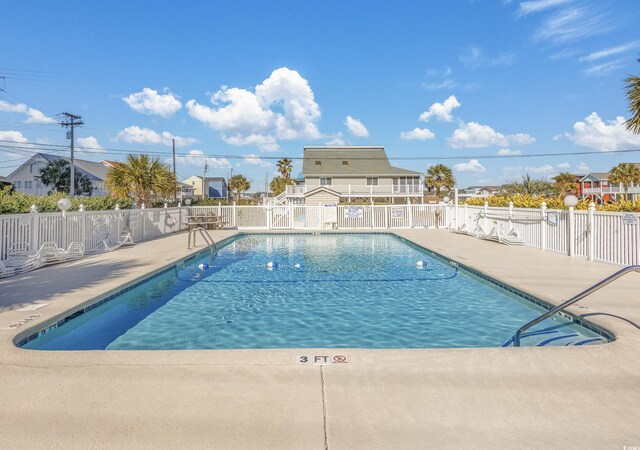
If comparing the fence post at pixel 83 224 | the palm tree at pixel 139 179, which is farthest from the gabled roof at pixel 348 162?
the fence post at pixel 83 224

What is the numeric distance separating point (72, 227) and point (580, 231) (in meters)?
13.8

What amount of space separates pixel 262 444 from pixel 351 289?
5.62 m

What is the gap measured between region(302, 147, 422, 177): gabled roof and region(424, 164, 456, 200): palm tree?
910cm

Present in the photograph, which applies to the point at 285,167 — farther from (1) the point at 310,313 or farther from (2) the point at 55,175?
(1) the point at 310,313

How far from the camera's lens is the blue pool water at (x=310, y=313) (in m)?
4.93

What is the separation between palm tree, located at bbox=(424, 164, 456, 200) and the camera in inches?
2016

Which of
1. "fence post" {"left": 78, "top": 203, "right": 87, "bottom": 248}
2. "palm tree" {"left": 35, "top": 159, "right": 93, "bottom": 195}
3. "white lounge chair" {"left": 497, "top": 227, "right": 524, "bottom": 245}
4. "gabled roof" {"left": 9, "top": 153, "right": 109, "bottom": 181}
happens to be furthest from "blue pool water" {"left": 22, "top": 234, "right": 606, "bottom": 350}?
"gabled roof" {"left": 9, "top": 153, "right": 109, "bottom": 181}

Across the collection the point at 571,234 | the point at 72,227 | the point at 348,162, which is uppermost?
the point at 348,162

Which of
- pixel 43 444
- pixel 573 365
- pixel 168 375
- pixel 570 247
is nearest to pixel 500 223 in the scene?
pixel 570 247

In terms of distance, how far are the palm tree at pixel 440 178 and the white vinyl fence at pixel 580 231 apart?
125ft

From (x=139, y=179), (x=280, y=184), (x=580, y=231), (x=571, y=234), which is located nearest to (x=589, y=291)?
(x=580, y=231)

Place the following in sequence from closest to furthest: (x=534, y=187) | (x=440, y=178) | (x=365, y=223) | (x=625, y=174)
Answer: (x=365, y=223)
(x=534, y=187)
(x=625, y=174)
(x=440, y=178)

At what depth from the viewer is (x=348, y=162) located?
4412 cm

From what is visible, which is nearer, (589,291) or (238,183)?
(589,291)
